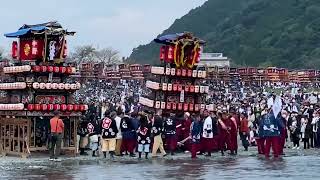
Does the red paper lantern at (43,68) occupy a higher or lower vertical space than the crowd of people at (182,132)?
higher

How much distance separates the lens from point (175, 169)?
20.5m

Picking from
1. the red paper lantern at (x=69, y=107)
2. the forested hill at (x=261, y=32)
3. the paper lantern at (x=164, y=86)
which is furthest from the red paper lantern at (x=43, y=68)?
the forested hill at (x=261, y=32)

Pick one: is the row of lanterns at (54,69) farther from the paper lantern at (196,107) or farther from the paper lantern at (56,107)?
the paper lantern at (196,107)

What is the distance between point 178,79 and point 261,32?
86.0m

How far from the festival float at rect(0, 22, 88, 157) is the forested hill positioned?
67.6 meters

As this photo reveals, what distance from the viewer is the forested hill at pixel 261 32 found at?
101 m

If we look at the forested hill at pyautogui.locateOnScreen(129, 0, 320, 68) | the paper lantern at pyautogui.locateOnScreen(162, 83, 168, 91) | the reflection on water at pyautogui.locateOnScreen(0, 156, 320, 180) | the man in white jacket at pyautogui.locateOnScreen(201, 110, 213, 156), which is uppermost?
the forested hill at pyautogui.locateOnScreen(129, 0, 320, 68)

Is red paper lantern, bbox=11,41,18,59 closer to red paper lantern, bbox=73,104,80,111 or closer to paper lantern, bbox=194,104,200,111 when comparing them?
red paper lantern, bbox=73,104,80,111

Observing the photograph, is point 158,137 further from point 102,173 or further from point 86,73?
point 86,73

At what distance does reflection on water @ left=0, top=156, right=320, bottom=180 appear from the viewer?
18.7 meters

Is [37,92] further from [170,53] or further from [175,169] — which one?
[175,169]

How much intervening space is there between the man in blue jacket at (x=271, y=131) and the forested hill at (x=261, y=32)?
68.7 metres

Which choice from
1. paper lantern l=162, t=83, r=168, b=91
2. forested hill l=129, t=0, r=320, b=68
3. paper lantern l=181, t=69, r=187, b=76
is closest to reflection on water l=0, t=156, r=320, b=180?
paper lantern l=162, t=83, r=168, b=91

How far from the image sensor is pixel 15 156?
83.3ft
